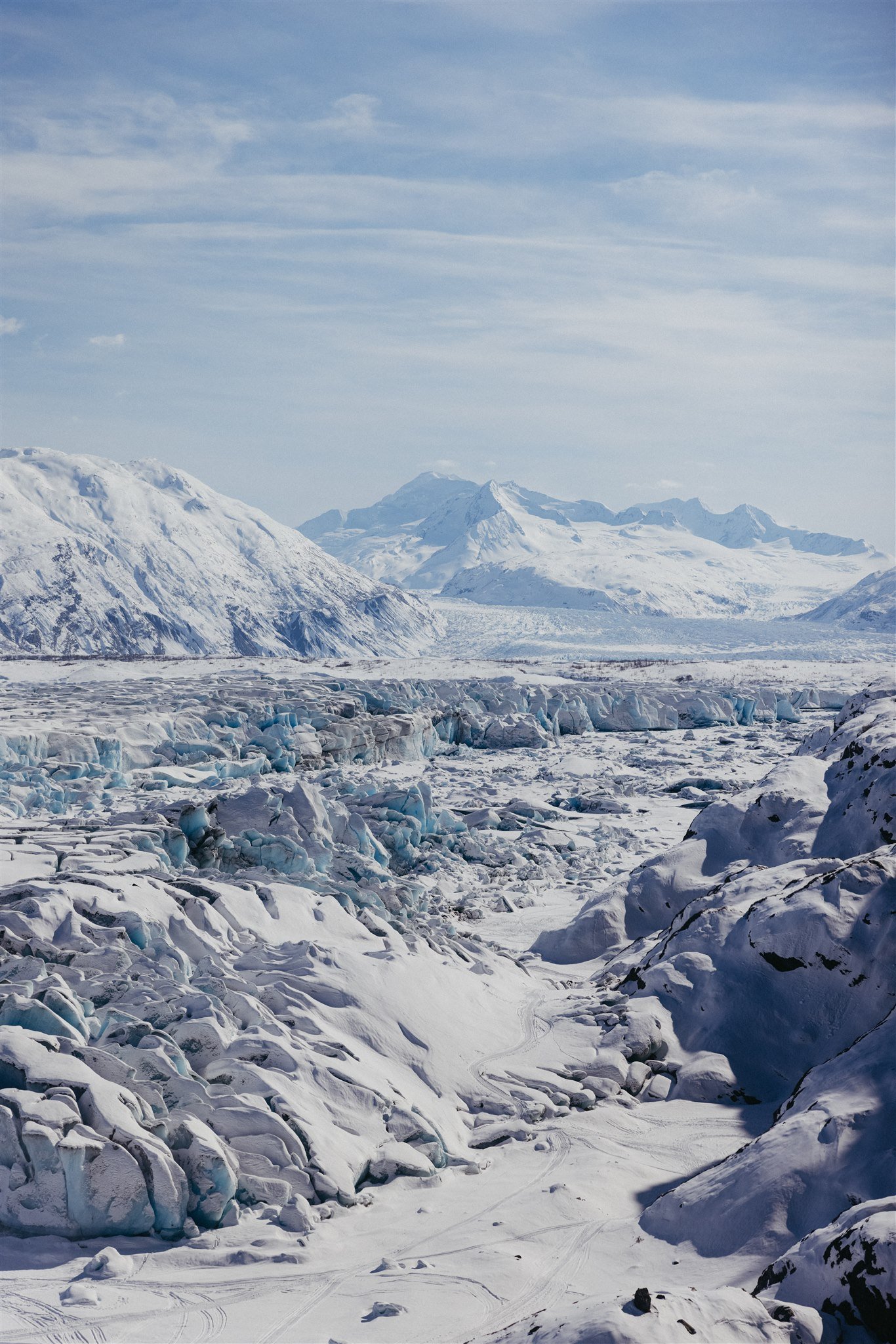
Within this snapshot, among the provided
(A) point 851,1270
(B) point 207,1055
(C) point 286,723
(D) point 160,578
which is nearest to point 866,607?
(D) point 160,578

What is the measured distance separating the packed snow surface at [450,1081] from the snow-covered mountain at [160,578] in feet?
237

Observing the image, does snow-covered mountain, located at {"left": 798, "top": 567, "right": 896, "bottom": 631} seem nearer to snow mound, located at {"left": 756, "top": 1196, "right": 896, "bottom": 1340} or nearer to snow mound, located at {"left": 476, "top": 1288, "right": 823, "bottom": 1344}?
snow mound, located at {"left": 756, "top": 1196, "right": 896, "bottom": 1340}

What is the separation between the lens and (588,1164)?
732 cm

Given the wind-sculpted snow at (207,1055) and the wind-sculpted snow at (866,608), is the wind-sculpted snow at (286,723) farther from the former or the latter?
the wind-sculpted snow at (866,608)

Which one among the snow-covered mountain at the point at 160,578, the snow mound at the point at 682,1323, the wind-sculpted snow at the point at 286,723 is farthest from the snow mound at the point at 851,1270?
the snow-covered mountain at the point at 160,578

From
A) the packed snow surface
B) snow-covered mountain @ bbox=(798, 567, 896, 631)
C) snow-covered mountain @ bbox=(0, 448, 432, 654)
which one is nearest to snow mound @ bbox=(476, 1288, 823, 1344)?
the packed snow surface

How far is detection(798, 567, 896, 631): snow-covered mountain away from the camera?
10988 centimetres

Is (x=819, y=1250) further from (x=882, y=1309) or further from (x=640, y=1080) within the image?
(x=640, y=1080)

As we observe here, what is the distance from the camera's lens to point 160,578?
94.5 meters

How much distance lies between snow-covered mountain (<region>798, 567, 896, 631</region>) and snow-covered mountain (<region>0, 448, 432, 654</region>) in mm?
44628

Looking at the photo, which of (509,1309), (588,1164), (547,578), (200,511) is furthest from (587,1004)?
(547,578)

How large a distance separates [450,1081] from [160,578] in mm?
90212

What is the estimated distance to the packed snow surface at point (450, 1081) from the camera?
5.62 meters

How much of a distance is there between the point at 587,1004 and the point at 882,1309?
17.5 feet
